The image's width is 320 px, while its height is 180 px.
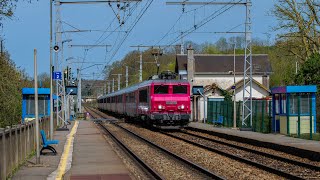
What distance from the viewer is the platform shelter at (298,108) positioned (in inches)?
975

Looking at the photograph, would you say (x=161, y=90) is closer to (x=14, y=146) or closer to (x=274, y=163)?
(x=274, y=163)

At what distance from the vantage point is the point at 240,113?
36.0 metres

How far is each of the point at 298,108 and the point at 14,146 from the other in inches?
557

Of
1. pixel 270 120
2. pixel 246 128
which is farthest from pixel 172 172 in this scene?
pixel 246 128

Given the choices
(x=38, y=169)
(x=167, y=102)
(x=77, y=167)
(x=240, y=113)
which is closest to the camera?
(x=38, y=169)

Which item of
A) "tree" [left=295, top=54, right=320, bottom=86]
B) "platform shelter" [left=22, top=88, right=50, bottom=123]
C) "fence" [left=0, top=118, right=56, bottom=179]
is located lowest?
"fence" [left=0, top=118, right=56, bottom=179]

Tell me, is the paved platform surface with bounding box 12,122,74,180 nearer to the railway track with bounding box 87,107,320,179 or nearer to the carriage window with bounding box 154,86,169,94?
the railway track with bounding box 87,107,320,179

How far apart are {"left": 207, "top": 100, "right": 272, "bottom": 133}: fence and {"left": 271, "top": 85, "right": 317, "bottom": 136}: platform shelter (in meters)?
3.22

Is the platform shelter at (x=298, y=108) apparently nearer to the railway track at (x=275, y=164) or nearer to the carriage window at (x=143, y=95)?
the railway track at (x=275, y=164)

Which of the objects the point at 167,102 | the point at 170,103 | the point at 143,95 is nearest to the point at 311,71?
the point at 170,103

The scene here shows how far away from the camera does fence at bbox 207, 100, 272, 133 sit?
98.2ft

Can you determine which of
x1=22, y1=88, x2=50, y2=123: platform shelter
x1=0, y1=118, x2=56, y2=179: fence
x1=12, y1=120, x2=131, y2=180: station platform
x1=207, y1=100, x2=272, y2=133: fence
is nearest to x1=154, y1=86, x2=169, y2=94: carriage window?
x1=207, y1=100, x2=272, y2=133: fence

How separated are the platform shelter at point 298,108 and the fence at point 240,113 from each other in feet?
10.6

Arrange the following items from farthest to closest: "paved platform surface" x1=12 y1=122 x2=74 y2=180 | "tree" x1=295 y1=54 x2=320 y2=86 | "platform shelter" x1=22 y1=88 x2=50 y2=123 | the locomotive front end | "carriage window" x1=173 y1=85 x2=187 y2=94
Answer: "carriage window" x1=173 y1=85 x2=187 y2=94 → the locomotive front end → "tree" x1=295 y1=54 x2=320 y2=86 → "platform shelter" x1=22 y1=88 x2=50 y2=123 → "paved platform surface" x1=12 y1=122 x2=74 y2=180
